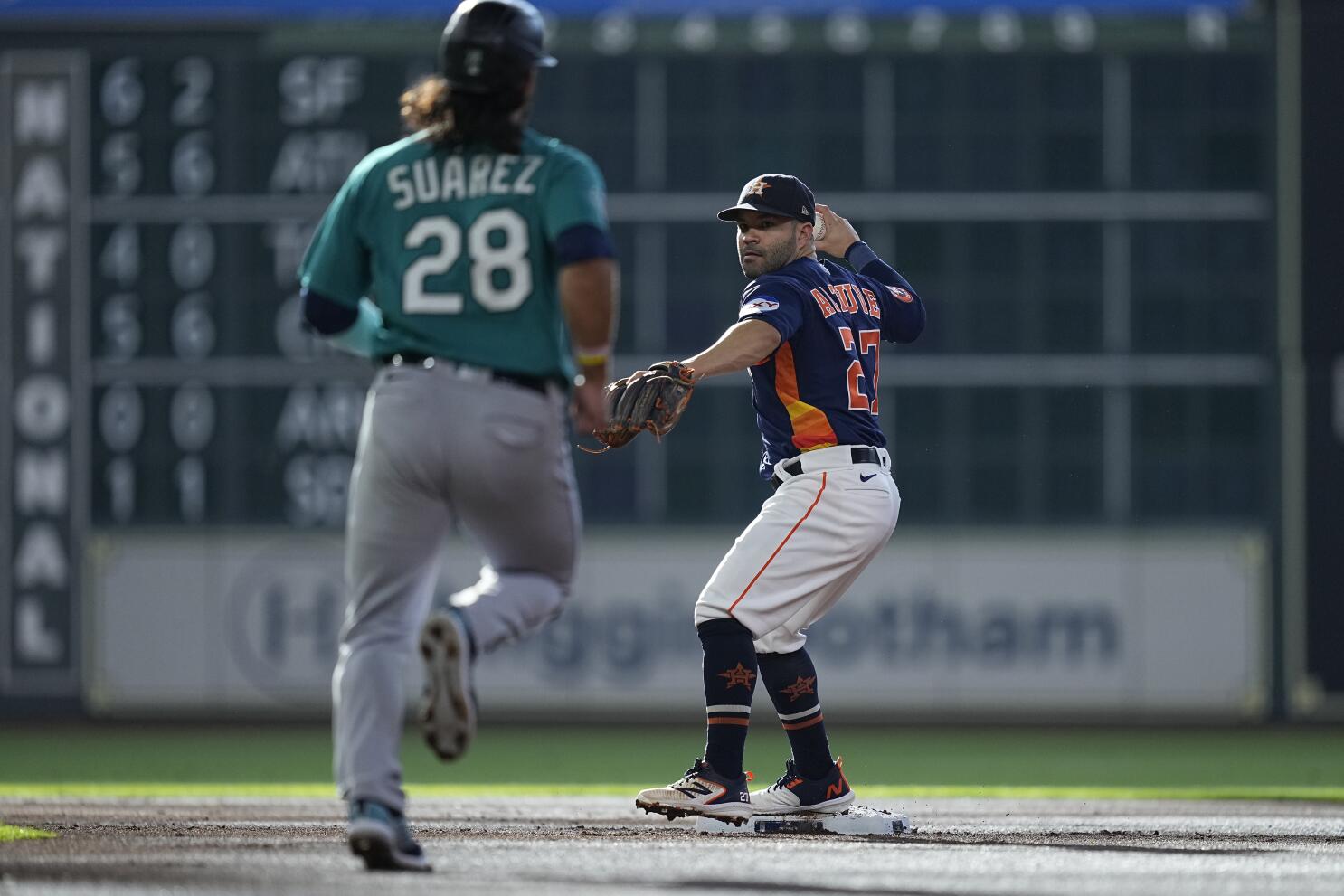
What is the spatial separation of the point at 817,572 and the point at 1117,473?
10.5m

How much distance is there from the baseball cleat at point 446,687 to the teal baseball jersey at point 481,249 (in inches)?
23.6

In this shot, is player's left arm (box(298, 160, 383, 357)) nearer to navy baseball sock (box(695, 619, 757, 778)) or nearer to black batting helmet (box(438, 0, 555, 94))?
black batting helmet (box(438, 0, 555, 94))

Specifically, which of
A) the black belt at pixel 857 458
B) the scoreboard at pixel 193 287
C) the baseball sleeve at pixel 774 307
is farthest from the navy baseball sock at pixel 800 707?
the scoreboard at pixel 193 287

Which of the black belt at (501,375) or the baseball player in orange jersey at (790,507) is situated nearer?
the black belt at (501,375)

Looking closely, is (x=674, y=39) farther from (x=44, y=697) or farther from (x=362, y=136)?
(x=44, y=697)

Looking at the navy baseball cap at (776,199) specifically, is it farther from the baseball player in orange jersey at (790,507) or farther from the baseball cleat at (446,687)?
the baseball cleat at (446,687)

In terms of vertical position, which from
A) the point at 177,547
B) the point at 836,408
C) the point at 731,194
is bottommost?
the point at 177,547

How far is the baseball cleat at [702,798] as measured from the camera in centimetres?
625

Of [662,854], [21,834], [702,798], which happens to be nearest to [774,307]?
[702,798]

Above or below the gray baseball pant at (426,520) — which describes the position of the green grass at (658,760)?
below

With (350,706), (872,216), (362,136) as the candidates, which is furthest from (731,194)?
(350,706)

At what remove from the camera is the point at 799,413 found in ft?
21.4

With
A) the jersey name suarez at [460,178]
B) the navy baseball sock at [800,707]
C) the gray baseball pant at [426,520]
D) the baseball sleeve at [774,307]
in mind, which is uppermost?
the jersey name suarez at [460,178]

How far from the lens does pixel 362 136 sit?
54.2ft
